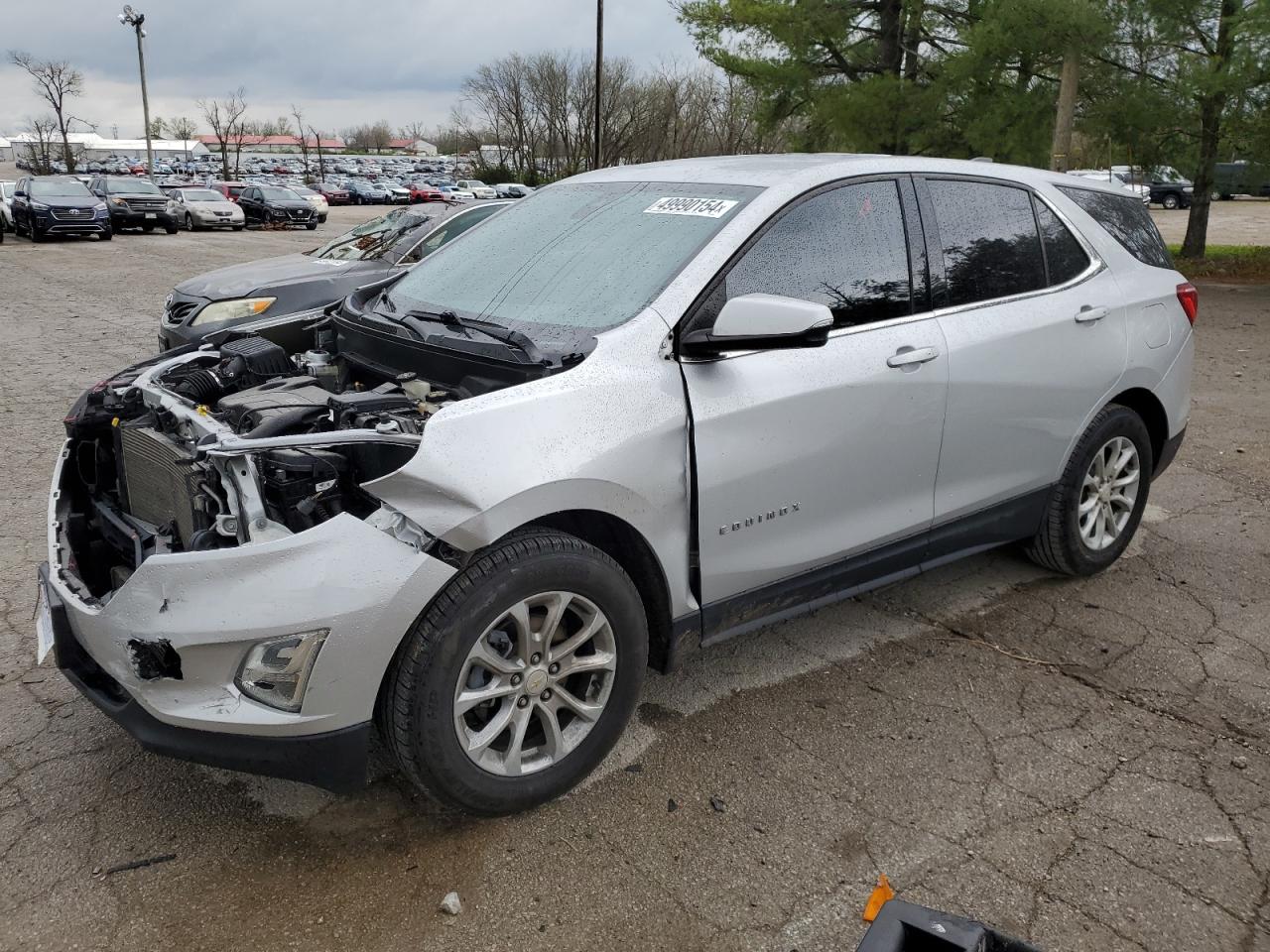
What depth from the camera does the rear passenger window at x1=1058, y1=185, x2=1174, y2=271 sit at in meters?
4.37

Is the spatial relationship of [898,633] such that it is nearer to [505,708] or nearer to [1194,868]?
[1194,868]

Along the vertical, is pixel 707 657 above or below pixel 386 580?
below

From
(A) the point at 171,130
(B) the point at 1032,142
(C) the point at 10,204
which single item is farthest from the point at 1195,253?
(A) the point at 171,130

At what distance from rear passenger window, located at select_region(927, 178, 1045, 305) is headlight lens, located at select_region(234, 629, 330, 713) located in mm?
2487

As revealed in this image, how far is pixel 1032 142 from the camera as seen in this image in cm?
1683

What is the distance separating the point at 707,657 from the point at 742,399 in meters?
1.23

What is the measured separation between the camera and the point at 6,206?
25.8 metres

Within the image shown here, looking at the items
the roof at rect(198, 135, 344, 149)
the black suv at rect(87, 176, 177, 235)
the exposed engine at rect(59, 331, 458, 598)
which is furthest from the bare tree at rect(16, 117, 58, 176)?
the exposed engine at rect(59, 331, 458, 598)

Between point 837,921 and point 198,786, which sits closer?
point 837,921

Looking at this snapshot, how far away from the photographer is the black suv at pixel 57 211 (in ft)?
78.5

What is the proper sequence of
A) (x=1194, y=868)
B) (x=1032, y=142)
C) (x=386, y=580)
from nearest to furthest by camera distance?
(x=386, y=580) → (x=1194, y=868) → (x=1032, y=142)

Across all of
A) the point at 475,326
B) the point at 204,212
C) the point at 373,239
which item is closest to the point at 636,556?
the point at 475,326

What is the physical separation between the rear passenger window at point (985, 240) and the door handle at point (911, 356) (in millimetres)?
277

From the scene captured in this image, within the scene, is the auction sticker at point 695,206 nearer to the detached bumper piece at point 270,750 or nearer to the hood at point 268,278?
the detached bumper piece at point 270,750
